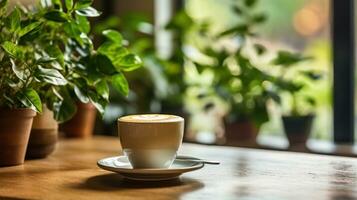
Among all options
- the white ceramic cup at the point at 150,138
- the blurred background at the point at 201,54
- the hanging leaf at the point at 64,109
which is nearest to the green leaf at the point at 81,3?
the hanging leaf at the point at 64,109

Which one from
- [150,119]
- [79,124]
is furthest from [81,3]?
[79,124]

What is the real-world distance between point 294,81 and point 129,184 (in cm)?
134

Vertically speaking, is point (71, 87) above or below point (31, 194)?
above

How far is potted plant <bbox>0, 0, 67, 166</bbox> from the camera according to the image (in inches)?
55.2

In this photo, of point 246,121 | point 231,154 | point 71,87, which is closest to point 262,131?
point 246,121

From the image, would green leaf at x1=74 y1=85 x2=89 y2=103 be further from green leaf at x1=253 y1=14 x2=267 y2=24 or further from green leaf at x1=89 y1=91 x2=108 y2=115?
green leaf at x1=253 y1=14 x2=267 y2=24

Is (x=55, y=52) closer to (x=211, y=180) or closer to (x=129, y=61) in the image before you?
(x=129, y=61)

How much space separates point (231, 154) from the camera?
5.68 ft

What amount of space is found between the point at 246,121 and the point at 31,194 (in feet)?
4.70

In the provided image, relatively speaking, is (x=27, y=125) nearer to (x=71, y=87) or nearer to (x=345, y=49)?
(x=71, y=87)

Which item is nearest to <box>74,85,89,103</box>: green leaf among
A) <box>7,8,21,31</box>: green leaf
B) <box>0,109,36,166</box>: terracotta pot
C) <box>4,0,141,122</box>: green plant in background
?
<box>4,0,141,122</box>: green plant in background

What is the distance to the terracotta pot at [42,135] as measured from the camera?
5.44 ft

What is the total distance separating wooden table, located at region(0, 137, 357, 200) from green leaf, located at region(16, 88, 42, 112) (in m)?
0.15

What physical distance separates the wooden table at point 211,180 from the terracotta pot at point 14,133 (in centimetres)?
3
